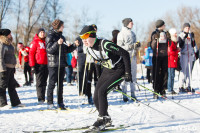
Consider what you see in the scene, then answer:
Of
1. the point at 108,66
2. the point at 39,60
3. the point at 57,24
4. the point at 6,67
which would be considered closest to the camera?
the point at 108,66

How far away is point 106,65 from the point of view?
3.96 metres

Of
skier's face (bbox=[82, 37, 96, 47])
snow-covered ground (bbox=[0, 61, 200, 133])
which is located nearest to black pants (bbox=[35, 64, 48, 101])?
snow-covered ground (bbox=[0, 61, 200, 133])

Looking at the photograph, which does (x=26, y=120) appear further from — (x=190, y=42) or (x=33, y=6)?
(x=33, y=6)

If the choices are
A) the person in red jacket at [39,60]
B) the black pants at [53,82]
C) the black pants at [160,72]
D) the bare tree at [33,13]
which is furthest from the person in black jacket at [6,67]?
the bare tree at [33,13]

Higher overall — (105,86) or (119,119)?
(105,86)

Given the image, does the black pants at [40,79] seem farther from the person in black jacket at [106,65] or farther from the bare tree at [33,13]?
the bare tree at [33,13]

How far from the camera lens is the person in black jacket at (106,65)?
3717 mm

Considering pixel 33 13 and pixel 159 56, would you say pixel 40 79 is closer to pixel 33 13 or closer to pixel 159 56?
pixel 159 56

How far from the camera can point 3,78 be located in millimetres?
5695

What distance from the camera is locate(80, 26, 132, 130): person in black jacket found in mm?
3717

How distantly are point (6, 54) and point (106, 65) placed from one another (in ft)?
10.4

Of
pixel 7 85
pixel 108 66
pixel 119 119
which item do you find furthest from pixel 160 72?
pixel 7 85

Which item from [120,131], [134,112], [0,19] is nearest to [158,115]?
[134,112]

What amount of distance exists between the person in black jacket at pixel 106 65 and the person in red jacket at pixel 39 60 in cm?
262
